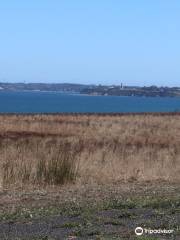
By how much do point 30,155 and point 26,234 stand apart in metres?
10.6

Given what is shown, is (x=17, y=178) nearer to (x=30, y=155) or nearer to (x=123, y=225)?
(x=30, y=155)

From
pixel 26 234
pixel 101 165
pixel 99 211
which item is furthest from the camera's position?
pixel 101 165

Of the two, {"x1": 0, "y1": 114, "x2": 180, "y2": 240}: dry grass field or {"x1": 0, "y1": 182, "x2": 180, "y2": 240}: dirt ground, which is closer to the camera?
{"x1": 0, "y1": 182, "x2": 180, "y2": 240}: dirt ground

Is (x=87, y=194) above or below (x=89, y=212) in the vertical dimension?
below


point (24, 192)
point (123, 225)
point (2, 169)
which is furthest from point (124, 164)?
point (123, 225)

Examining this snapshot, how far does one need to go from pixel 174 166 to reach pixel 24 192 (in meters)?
6.66

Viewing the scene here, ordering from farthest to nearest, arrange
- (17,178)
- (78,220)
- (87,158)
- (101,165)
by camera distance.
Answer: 1. (87,158)
2. (101,165)
3. (17,178)
4. (78,220)

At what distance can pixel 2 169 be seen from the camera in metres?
15.9

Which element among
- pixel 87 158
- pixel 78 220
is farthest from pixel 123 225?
pixel 87 158

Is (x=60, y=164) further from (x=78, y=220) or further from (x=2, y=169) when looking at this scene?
(x=78, y=220)

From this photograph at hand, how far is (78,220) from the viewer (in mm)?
9297

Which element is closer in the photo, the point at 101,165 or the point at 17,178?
the point at 17,178

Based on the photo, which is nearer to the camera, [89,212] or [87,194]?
[89,212]

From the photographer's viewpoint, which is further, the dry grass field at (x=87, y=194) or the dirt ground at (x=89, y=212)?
the dry grass field at (x=87, y=194)
